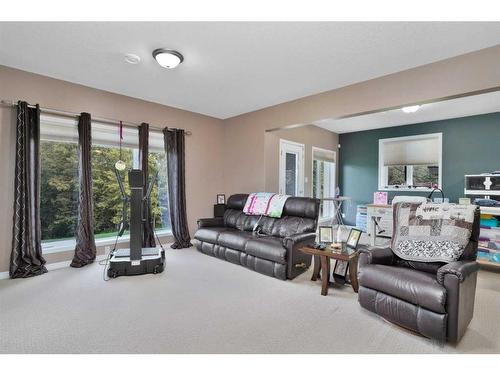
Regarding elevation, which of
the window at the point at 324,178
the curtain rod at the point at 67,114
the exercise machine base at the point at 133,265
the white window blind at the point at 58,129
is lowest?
the exercise machine base at the point at 133,265

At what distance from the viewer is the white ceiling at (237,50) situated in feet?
7.67

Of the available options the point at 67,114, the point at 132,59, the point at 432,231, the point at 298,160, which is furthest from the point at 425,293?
the point at 67,114

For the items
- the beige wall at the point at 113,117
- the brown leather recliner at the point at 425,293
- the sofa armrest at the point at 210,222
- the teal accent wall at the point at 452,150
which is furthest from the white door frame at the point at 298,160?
the brown leather recliner at the point at 425,293

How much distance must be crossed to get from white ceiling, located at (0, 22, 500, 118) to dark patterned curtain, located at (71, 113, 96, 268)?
2.18 feet

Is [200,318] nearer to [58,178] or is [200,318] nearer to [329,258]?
[329,258]

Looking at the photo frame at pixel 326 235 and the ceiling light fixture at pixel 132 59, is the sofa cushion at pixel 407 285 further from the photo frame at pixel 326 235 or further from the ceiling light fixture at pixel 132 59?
the ceiling light fixture at pixel 132 59

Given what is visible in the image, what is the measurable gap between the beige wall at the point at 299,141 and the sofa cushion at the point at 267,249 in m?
1.57

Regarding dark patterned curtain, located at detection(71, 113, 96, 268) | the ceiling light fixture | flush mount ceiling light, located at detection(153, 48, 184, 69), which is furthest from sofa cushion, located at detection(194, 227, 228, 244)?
the ceiling light fixture

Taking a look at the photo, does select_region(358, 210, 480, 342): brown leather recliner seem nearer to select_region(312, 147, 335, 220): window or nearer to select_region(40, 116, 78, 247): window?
select_region(40, 116, 78, 247): window

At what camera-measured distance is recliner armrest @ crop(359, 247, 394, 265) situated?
2424mm

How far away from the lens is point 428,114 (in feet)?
16.6

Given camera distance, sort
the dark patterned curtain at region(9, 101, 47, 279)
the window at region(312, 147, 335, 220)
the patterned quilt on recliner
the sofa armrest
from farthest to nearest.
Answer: the window at region(312, 147, 335, 220), the sofa armrest, the dark patterned curtain at region(9, 101, 47, 279), the patterned quilt on recliner

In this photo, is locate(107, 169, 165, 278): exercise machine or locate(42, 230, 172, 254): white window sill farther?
locate(42, 230, 172, 254): white window sill
